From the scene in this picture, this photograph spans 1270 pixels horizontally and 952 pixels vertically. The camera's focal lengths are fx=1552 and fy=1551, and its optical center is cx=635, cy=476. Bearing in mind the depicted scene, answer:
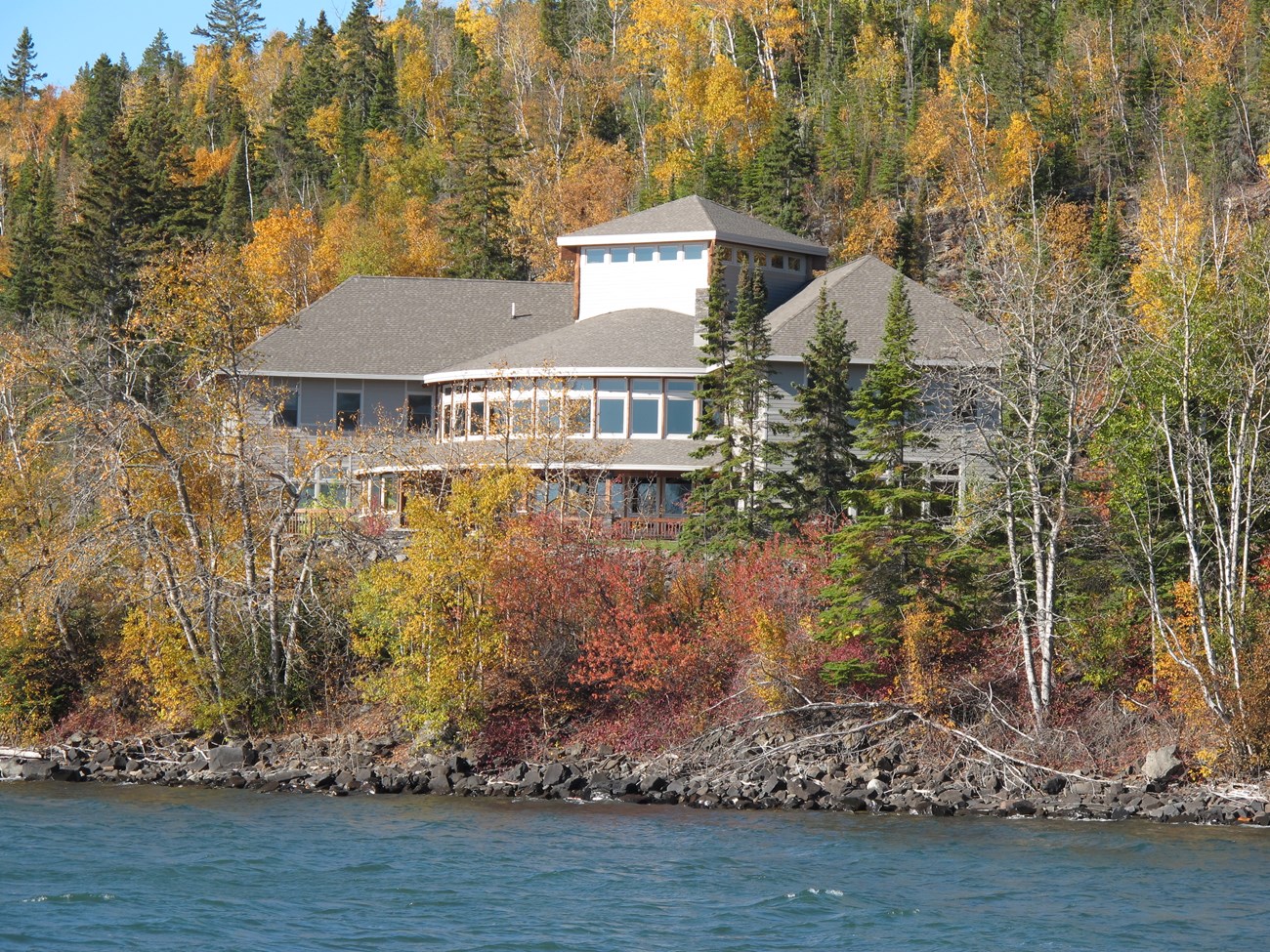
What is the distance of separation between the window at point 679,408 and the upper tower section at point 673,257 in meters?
5.12

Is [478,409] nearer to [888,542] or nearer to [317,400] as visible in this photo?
[317,400]

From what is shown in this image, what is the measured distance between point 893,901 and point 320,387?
30.8m

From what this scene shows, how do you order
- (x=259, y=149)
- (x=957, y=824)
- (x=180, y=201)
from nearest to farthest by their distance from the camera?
(x=957, y=824) → (x=180, y=201) → (x=259, y=149)

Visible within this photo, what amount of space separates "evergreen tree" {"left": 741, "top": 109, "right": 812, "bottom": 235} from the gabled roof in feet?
50.3

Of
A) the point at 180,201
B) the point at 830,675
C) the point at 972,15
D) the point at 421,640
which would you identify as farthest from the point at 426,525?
the point at 972,15

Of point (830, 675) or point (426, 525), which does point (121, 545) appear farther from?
point (830, 675)

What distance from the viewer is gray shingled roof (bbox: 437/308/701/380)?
139ft

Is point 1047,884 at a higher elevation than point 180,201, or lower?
lower

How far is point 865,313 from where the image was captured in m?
43.3

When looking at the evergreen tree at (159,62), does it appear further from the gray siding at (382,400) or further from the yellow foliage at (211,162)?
the gray siding at (382,400)

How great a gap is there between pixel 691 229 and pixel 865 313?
6.57m

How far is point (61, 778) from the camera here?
31.3 m

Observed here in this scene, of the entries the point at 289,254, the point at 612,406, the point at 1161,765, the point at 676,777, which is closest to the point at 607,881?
the point at 676,777

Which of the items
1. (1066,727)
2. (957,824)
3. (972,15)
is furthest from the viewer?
(972,15)
